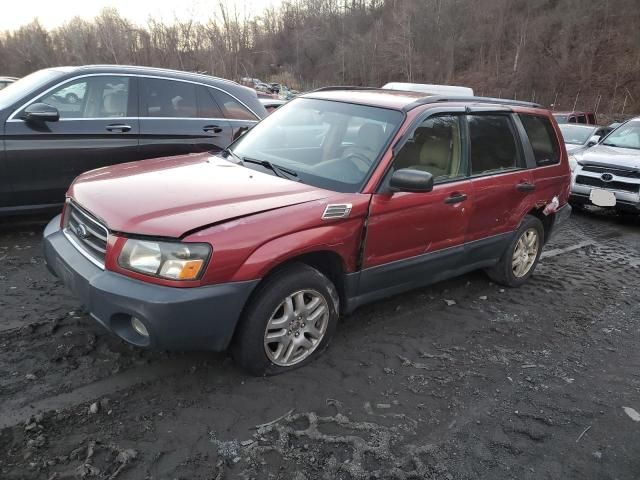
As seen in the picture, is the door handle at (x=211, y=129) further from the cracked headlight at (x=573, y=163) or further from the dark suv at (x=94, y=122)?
the cracked headlight at (x=573, y=163)

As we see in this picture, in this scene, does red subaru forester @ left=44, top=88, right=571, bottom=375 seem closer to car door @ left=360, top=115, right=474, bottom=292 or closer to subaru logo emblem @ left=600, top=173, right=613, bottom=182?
car door @ left=360, top=115, right=474, bottom=292

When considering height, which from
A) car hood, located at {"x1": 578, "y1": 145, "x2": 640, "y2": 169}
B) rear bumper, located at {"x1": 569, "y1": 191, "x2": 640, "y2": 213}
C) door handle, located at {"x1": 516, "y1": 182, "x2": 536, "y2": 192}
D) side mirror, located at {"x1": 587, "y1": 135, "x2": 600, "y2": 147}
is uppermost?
door handle, located at {"x1": 516, "y1": 182, "x2": 536, "y2": 192}

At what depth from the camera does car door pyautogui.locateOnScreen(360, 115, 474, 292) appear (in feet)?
11.3

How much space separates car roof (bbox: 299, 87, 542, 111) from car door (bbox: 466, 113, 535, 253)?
18 centimetres

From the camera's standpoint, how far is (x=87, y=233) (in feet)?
9.96

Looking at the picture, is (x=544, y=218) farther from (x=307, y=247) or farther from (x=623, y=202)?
(x=623, y=202)

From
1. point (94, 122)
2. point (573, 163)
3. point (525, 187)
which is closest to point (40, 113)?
point (94, 122)

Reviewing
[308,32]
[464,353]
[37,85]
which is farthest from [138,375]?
[308,32]

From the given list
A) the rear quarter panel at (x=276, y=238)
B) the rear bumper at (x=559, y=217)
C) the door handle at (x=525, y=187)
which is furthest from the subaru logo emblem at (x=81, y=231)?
the rear bumper at (x=559, y=217)

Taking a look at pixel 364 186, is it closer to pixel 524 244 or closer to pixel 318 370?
pixel 318 370

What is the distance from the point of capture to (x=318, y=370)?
10.8ft

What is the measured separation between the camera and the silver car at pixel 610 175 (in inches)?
316

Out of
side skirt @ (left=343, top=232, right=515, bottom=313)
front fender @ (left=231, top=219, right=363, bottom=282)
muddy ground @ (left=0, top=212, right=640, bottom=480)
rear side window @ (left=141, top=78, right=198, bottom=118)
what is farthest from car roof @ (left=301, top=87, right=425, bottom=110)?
rear side window @ (left=141, top=78, right=198, bottom=118)

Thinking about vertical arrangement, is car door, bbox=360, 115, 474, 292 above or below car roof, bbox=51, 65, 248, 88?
below
